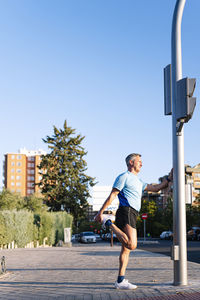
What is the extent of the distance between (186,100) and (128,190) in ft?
5.12

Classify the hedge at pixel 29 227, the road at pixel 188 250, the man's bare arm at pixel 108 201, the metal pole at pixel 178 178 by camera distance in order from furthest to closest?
1. the hedge at pixel 29 227
2. the road at pixel 188 250
3. the metal pole at pixel 178 178
4. the man's bare arm at pixel 108 201

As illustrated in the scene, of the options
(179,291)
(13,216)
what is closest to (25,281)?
(179,291)

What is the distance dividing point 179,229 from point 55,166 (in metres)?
43.6

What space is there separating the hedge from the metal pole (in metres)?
19.2

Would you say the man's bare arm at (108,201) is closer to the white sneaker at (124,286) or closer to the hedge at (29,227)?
the white sneaker at (124,286)

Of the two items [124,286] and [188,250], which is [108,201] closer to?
[124,286]

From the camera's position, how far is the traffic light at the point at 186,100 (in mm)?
6353

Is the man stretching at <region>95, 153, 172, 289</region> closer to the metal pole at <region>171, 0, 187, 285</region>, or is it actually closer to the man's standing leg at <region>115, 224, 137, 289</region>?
the man's standing leg at <region>115, 224, 137, 289</region>

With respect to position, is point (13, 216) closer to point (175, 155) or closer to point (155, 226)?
point (175, 155)

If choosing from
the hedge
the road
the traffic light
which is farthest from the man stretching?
the hedge

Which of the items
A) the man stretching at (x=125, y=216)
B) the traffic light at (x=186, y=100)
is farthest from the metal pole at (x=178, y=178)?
the man stretching at (x=125, y=216)

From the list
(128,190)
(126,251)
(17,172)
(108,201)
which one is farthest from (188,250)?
(17,172)

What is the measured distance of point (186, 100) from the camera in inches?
251

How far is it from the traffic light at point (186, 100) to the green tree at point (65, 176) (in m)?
42.0
